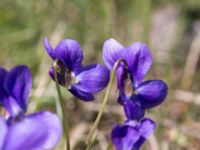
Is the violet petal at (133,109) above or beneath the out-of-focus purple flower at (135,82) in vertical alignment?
beneath

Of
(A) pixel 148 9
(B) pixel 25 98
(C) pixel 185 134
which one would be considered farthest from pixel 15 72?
(A) pixel 148 9

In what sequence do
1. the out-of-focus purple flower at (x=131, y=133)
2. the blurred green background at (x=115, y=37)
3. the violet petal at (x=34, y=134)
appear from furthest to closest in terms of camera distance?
the blurred green background at (x=115, y=37) → the out-of-focus purple flower at (x=131, y=133) → the violet petal at (x=34, y=134)

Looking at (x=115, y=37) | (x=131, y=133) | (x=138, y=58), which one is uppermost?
(x=138, y=58)

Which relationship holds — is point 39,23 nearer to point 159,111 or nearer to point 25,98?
point 159,111

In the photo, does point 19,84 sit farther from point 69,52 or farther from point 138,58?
point 138,58

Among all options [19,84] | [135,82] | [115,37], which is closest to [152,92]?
[135,82]

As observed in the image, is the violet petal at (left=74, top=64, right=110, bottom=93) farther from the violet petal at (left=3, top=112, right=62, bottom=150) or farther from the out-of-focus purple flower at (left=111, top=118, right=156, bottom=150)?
the violet petal at (left=3, top=112, right=62, bottom=150)

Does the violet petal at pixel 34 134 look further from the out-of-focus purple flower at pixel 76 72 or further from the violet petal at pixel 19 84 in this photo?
the out-of-focus purple flower at pixel 76 72

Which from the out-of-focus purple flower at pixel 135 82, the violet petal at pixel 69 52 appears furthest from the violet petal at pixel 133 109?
the violet petal at pixel 69 52
